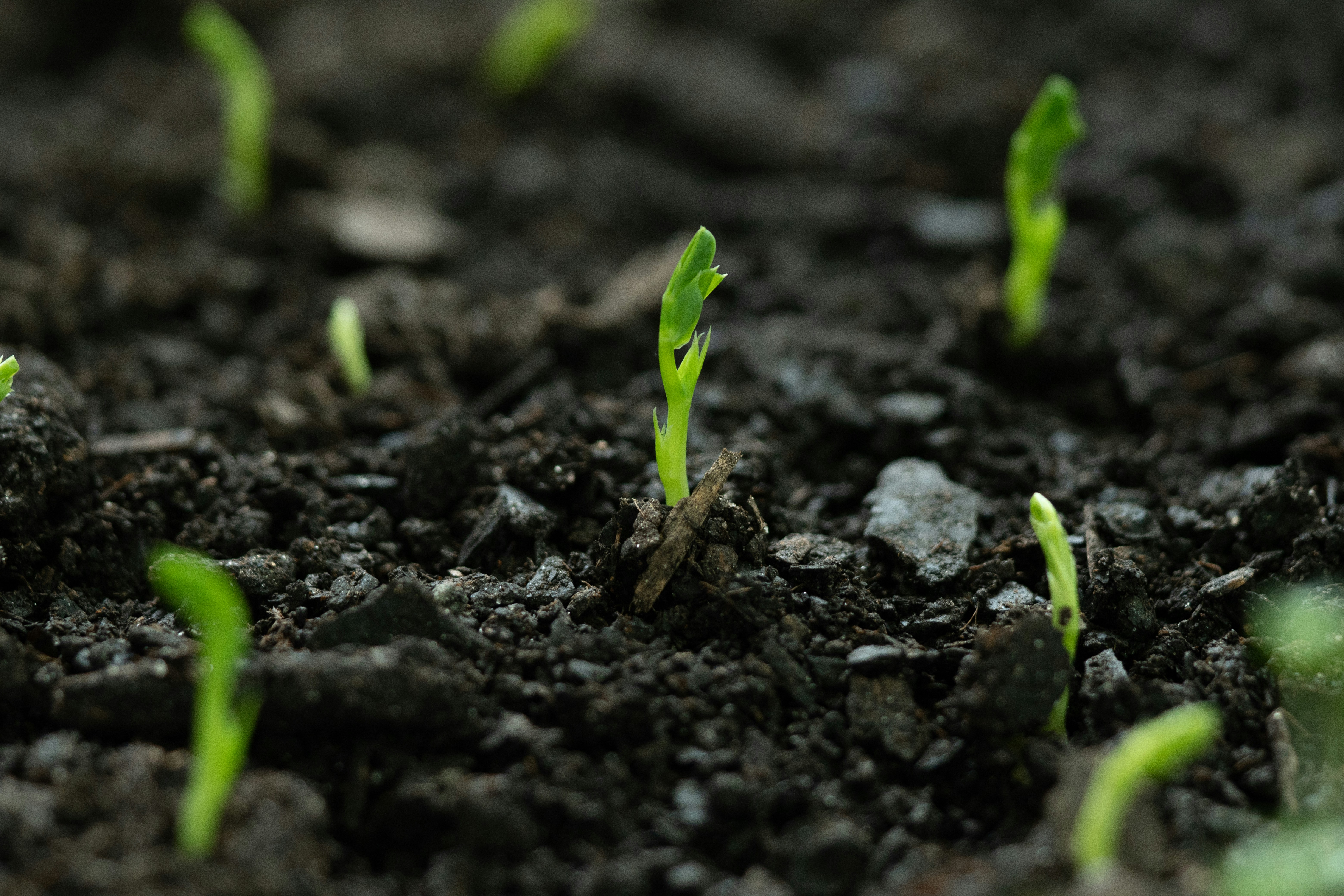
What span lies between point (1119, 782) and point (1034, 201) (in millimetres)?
1565

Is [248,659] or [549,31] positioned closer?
[248,659]

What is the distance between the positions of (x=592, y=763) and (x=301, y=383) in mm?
1127

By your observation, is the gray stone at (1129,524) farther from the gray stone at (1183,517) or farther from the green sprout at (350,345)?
the green sprout at (350,345)

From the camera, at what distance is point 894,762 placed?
4.03ft

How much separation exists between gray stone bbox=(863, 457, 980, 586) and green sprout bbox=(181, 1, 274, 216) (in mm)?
1820

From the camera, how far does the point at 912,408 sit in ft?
6.07

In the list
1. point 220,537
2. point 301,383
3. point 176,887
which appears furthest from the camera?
Answer: point 301,383

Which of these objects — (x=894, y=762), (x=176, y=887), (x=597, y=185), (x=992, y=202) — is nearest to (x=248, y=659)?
(x=176, y=887)

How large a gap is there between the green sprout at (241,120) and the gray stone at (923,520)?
1820mm

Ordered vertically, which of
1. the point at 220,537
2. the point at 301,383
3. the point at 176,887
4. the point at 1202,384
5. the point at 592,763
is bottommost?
the point at 176,887

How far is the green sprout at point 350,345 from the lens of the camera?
1.87m

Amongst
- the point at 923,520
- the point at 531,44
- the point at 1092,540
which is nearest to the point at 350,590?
the point at 923,520

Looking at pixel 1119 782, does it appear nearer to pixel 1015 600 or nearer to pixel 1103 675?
pixel 1103 675

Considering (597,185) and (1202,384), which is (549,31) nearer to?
(597,185)
